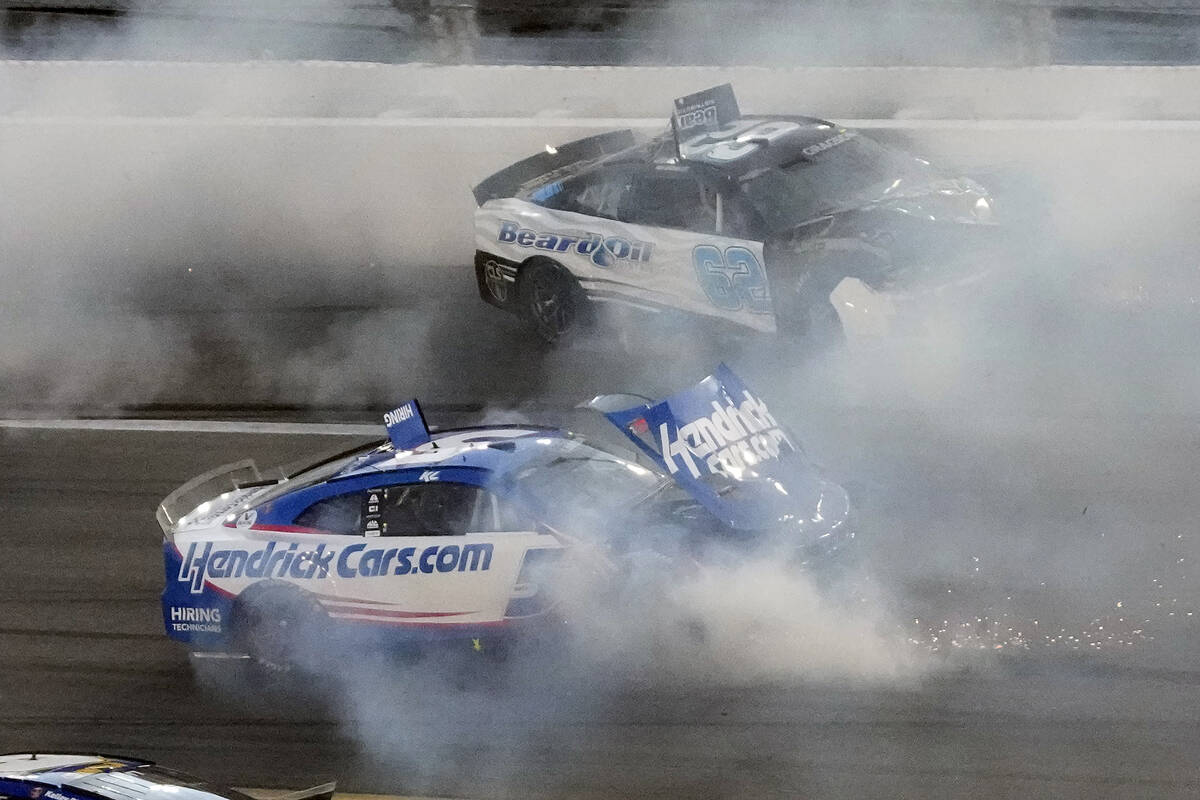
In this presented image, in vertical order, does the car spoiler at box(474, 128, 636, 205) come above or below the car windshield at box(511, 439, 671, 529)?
above

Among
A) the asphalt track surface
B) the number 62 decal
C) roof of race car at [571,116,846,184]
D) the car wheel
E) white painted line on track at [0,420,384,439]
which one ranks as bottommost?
the asphalt track surface

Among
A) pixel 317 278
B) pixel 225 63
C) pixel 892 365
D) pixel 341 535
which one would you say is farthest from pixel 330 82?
pixel 341 535

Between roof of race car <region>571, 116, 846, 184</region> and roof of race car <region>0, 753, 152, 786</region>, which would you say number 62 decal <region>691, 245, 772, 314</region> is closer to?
roof of race car <region>571, 116, 846, 184</region>

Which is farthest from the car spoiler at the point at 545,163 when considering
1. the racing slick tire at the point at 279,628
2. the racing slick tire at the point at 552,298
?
the racing slick tire at the point at 279,628

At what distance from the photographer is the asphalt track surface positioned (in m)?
6.12

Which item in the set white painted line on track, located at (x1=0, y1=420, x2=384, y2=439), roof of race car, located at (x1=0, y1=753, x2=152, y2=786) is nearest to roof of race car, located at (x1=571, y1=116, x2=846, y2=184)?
white painted line on track, located at (x1=0, y1=420, x2=384, y2=439)

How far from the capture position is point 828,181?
9469 mm

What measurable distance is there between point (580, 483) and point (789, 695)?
1308 millimetres

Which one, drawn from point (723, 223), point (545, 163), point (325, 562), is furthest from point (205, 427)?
point (723, 223)

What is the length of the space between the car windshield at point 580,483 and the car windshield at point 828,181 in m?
2.49

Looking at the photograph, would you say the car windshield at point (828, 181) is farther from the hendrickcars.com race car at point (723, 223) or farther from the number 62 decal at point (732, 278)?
the number 62 decal at point (732, 278)

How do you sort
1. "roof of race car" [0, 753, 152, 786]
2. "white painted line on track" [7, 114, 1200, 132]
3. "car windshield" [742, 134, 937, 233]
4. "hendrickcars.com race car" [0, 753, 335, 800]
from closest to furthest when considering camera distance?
"hendrickcars.com race car" [0, 753, 335, 800]
"roof of race car" [0, 753, 152, 786]
"car windshield" [742, 134, 937, 233]
"white painted line on track" [7, 114, 1200, 132]

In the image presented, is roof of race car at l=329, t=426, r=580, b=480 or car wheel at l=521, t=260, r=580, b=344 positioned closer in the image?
roof of race car at l=329, t=426, r=580, b=480

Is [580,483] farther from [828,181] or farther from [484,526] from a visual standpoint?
[828,181]
